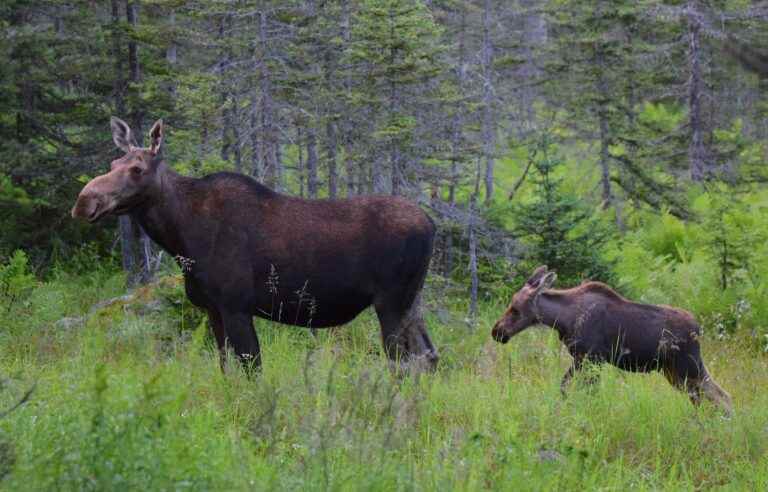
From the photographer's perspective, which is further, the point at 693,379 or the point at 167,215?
the point at 693,379

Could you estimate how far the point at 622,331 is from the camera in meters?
9.95

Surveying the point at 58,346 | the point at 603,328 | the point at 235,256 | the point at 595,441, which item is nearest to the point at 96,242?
the point at 58,346

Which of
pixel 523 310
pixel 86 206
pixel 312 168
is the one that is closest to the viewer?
pixel 86 206

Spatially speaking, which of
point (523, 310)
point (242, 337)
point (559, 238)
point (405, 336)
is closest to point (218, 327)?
point (242, 337)

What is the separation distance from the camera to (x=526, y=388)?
8.70m

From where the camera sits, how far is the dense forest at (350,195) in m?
6.42

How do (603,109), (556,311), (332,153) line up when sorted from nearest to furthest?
1. (556,311)
2. (332,153)
3. (603,109)

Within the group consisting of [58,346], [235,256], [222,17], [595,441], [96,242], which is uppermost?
[222,17]

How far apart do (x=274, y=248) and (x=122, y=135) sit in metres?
1.94

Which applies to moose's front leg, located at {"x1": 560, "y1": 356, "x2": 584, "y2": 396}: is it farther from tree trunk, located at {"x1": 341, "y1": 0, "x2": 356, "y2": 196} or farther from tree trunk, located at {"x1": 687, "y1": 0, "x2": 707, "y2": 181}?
tree trunk, located at {"x1": 687, "y1": 0, "x2": 707, "y2": 181}

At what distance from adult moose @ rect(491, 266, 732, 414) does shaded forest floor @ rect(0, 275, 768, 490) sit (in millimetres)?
293

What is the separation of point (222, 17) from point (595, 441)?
10153 millimetres

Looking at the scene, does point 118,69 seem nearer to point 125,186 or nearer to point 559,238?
point 559,238

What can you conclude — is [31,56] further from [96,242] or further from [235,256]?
[235,256]
